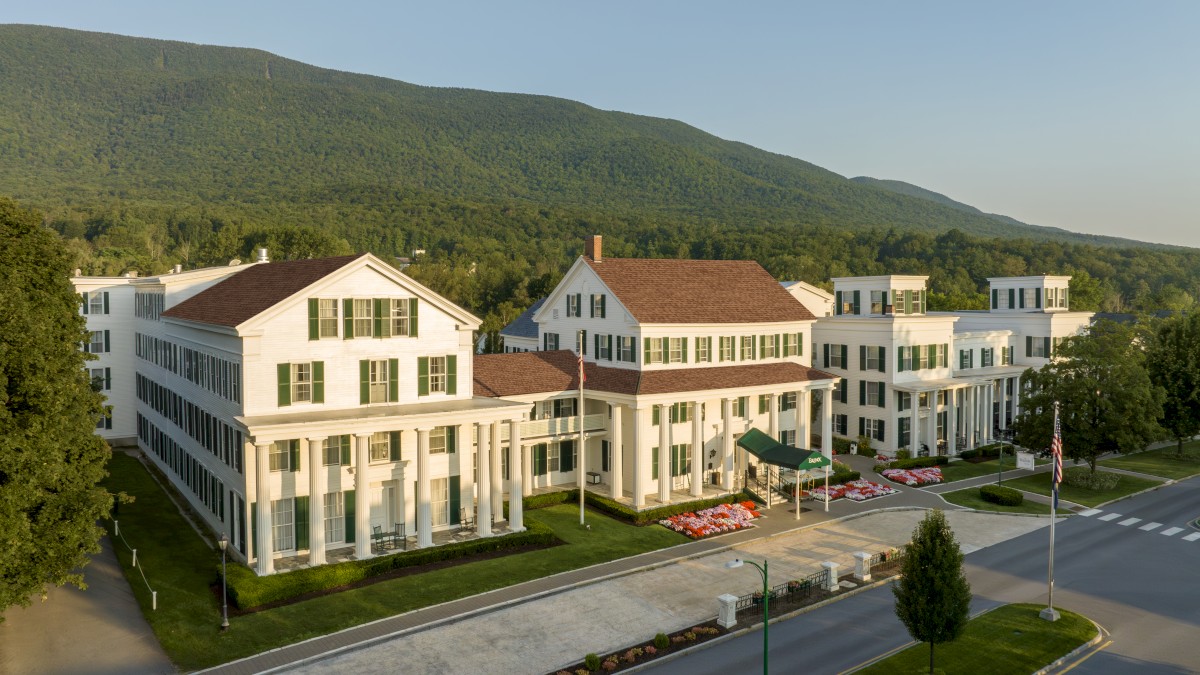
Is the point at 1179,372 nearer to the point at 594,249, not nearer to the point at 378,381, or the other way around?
the point at 594,249

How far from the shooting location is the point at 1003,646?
88.4ft

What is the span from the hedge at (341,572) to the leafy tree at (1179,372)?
163 feet

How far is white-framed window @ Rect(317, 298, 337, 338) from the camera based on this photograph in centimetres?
3453

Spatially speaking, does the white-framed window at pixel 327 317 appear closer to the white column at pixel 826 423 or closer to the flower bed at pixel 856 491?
the flower bed at pixel 856 491

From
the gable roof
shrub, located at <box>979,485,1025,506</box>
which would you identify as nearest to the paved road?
shrub, located at <box>979,485,1025,506</box>

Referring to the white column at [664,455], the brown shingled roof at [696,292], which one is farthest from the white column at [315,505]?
the brown shingled roof at [696,292]

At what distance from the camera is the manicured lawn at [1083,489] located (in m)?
47.8

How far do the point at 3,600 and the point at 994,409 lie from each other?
216ft

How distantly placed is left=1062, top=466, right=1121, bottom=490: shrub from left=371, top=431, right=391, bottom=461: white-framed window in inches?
1648

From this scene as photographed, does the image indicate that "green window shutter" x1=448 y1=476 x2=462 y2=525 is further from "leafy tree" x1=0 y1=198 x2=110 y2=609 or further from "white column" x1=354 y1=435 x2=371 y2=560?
"leafy tree" x1=0 y1=198 x2=110 y2=609

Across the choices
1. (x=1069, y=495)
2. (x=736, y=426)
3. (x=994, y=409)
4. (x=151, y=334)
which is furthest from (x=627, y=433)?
(x=994, y=409)

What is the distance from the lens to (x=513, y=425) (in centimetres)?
3828

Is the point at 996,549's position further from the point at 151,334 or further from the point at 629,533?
the point at 151,334

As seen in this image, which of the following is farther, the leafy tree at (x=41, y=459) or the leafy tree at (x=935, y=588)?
the leafy tree at (x=935, y=588)
